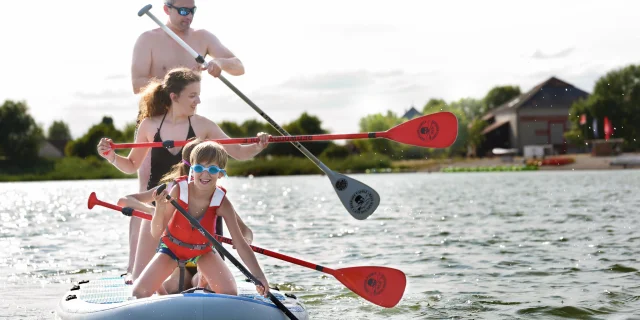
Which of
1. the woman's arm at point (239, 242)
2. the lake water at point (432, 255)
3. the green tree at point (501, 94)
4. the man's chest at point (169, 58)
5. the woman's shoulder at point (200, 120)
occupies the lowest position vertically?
the lake water at point (432, 255)

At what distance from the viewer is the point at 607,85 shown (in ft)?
199

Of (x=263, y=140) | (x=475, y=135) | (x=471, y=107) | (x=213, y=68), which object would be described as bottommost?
(x=263, y=140)

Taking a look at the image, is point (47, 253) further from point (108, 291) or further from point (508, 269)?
point (108, 291)

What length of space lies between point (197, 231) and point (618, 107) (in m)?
57.8

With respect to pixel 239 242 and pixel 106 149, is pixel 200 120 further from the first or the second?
pixel 239 242

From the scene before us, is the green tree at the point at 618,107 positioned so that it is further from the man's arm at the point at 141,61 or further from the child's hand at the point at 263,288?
the child's hand at the point at 263,288

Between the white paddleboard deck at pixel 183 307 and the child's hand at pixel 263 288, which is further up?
the child's hand at pixel 263 288

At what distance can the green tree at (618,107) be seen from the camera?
58.5 m

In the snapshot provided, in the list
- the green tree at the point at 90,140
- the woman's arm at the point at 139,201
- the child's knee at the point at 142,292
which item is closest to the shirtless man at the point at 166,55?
the woman's arm at the point at 139,201

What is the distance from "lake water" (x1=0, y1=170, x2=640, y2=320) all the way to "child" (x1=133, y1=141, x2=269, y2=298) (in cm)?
207

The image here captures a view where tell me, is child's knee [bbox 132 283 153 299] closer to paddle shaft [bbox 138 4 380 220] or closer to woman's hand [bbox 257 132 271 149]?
woman's hand [bbox 257 132 271 149]

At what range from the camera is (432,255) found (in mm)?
11570

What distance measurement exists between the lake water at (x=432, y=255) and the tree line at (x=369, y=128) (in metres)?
30.6

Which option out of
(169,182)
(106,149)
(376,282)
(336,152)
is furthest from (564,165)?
(169,182)
